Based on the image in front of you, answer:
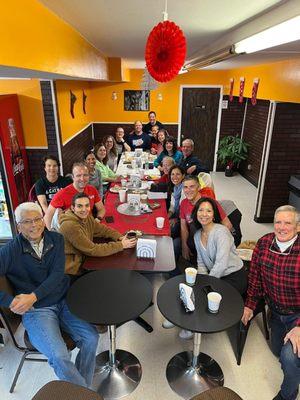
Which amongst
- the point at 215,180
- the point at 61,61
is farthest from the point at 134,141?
the point at 61,61

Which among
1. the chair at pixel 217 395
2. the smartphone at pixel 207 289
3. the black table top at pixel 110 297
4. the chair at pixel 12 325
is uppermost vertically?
the black table top at pixel 110 297

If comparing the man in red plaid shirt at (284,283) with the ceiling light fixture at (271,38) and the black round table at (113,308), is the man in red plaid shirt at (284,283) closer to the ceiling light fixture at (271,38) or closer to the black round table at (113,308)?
the black round table at (113,308)

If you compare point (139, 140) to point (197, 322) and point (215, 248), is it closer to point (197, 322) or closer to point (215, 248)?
point (215, 248)

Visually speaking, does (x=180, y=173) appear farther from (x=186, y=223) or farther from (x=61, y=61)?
(x=61, y=61)

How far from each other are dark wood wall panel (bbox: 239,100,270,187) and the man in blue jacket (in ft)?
18.8

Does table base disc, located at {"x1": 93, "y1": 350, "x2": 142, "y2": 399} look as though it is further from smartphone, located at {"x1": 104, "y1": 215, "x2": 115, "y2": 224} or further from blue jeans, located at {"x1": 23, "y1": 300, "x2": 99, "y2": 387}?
smartphone, located at {"x1": 104, "y1": 215, "x2": 115, "y2": 224}

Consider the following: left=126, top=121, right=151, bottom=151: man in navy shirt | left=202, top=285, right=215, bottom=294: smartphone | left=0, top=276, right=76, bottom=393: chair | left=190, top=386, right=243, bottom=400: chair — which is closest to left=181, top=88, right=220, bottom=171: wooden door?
left=126, top=121, right=151, bottom=151: man in navy shirt

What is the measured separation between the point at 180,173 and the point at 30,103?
231cm

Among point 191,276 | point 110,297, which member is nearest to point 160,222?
point 191,276

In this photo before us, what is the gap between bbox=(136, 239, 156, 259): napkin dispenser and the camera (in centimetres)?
232

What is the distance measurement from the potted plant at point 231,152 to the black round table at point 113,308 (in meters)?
6.04

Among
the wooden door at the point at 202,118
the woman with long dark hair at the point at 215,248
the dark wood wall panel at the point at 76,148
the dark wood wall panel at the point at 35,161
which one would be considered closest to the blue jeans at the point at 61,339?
the woman with long dark hair at the point at 215,248

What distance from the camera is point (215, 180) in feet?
24.5

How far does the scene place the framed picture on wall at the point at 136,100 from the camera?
25.9 feet
